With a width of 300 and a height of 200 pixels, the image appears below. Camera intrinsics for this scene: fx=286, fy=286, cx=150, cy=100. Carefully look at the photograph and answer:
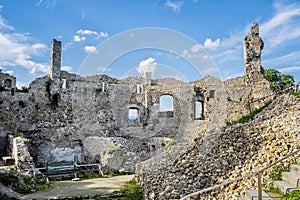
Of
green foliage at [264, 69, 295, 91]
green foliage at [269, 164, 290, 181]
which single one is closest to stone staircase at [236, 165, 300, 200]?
green foliage at [269, 164, 290, 181]

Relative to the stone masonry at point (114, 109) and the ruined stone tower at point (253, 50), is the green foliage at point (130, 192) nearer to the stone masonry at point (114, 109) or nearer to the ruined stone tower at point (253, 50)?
the stone masonry at point (114, 109)

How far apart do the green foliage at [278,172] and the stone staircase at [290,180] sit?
0.19 m

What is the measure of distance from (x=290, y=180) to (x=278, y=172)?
0.61 m

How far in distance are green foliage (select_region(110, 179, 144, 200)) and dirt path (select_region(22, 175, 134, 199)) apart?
0.40 meters

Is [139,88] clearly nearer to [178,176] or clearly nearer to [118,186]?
[118,186]

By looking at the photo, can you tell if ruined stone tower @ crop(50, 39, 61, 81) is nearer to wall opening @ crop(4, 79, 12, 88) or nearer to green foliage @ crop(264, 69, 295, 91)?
wall opening @ crop(4, 79, 12, 88)

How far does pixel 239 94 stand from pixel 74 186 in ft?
40.9

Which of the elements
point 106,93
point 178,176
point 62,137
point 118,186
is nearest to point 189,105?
point 106,93

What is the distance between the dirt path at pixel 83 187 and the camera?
9.41 meters

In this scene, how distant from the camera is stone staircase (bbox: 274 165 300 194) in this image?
5.14 metres

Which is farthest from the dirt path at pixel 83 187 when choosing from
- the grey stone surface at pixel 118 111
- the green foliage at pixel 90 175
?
the grey stone surface at pixel 118 111

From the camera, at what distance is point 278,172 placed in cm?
604

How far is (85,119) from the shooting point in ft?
62.6

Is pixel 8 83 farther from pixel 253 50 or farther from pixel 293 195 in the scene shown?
pixel 293 195
